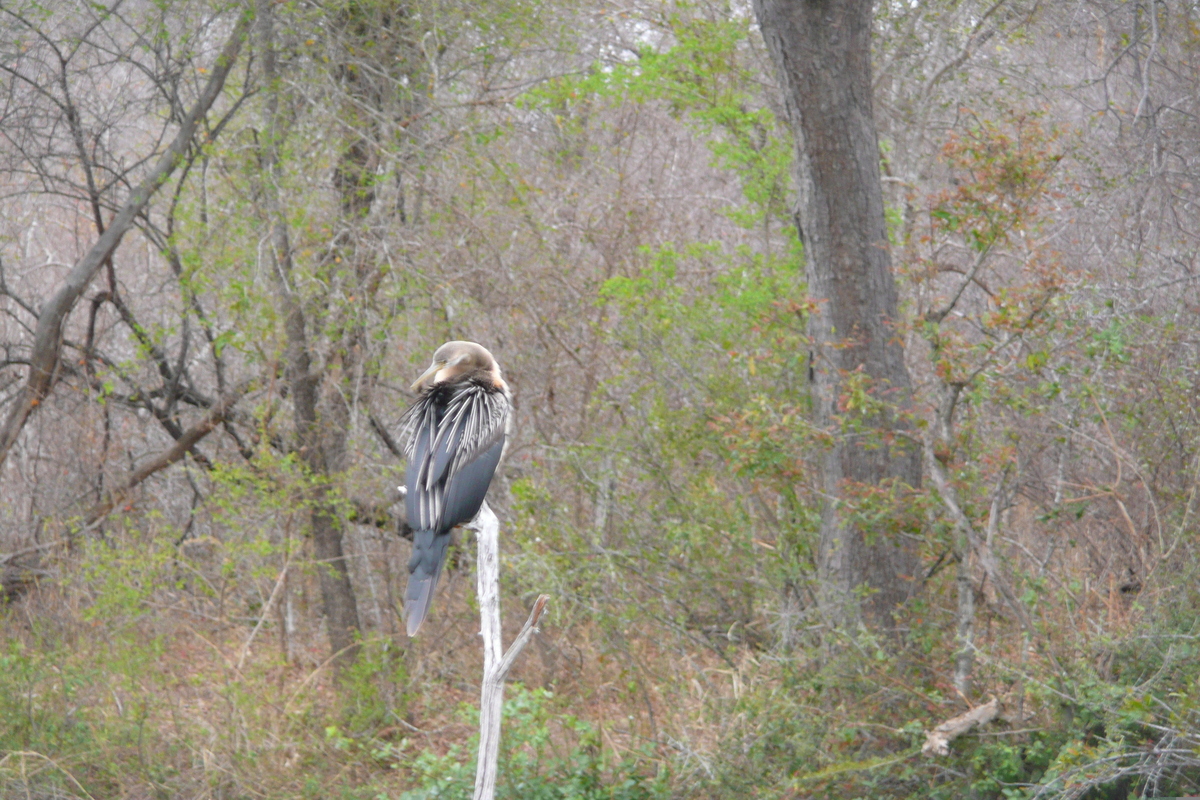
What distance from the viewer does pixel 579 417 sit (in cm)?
868

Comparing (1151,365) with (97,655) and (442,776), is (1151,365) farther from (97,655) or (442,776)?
(97,655)

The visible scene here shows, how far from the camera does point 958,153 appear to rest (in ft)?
18.3

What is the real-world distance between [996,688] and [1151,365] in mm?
2046

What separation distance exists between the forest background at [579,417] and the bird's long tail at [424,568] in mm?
2275

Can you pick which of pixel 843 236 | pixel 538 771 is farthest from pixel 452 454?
pixel 843 236

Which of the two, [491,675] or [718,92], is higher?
[718,92]

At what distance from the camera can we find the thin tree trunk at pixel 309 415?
8188 mm

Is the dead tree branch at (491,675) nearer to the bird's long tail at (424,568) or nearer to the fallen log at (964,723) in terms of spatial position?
the bird's long tail at (424,568)

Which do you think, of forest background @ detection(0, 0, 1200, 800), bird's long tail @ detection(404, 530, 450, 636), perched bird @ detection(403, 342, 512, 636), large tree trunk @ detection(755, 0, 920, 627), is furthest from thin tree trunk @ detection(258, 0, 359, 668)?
bird's long tail @ detection(404, 530, 450, 636)

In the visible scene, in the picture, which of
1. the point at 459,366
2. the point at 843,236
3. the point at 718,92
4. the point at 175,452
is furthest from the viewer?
the point at 175,452

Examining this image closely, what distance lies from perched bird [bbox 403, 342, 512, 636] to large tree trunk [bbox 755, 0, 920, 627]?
2.36 metres

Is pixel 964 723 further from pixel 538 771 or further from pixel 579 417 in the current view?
pixel 579 417

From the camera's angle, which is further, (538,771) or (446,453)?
(538,771)

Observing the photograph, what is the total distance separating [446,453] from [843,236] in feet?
10.4
